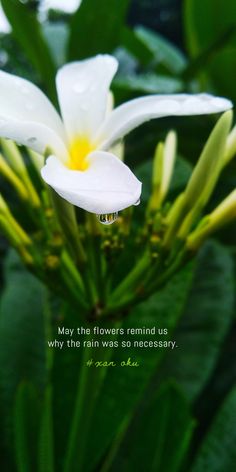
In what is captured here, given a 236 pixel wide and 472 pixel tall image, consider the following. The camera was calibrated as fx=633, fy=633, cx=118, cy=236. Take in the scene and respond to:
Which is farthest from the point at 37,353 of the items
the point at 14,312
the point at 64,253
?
the point at 64,253

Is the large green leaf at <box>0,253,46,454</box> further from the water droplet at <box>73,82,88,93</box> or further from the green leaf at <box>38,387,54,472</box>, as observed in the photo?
the water droplet at <box>73,82,88,93</box>

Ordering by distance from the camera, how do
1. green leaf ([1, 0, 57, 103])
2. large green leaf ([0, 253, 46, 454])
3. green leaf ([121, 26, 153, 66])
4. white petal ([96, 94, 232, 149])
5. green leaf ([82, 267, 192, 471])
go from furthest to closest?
green leaf ([121, 26, 153, 66])
green leaf ([1, 0, 57, 103])
large green leaf ([0, 253, 46, 454])
green leaf ([82, 267, 192, 471])
white petal ([96, 94, 232, 149])

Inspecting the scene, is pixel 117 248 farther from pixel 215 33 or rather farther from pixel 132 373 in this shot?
pixel 215 33

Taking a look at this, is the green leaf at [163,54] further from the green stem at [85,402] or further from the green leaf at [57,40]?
the green stem at [85,402]

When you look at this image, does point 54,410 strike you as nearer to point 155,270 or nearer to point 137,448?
point 137,448

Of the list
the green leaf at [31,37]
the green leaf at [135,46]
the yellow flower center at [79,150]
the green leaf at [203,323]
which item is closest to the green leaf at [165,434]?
the green leaf at [203,323]

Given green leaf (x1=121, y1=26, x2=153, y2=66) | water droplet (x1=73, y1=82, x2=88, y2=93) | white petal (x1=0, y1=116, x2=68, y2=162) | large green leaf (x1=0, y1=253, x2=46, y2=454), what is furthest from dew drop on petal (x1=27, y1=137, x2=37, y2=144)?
green leaf (x1=121, y1=26, x2=153, y2=66)
